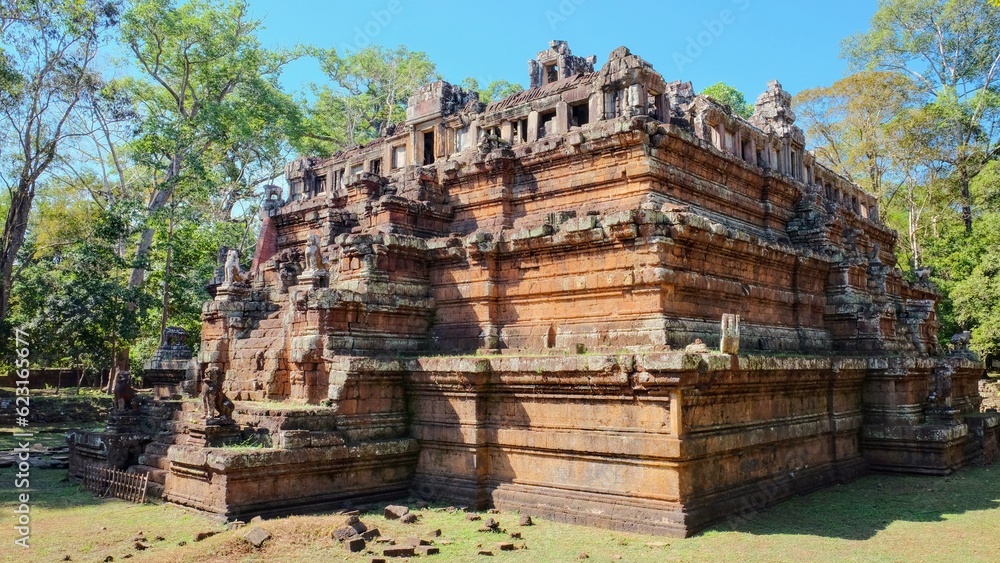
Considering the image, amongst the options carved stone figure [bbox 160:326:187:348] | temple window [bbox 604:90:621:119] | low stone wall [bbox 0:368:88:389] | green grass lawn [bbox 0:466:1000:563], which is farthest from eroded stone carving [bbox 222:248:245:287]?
low stone wall [bbox 0:368:88:389]

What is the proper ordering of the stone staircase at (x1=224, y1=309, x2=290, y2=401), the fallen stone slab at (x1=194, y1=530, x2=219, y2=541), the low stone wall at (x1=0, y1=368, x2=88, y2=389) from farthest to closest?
the low stone wall at (x1=0, y1=368, x2=88, y2=389)
the stone staircase at (x1=224, y1=309, x2=290, y2=401)
the fallen stone slab at (x1=194, y1=530, x2=219, y2=541)

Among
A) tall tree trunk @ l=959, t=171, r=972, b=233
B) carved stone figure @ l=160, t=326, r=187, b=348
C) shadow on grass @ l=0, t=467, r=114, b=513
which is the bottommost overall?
shadow on grass @ l=0, t=467, r=114, b=513

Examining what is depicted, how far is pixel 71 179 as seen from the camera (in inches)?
1446

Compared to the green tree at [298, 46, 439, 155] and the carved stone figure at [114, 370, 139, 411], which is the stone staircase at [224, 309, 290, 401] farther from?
the green tree at [298, 46, 439, 155]

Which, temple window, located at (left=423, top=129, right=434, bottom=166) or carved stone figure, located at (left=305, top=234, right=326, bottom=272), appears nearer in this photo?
carved stone figure, located at (left=305, top=234, right=326, bottom=272)

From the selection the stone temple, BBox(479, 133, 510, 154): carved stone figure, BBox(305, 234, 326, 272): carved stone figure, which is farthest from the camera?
BBox(479, 133, 510, 154): carved stone figure

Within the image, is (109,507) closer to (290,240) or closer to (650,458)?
(650,458)

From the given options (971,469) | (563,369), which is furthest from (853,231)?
(563,369)

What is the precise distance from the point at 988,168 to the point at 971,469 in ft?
74.0

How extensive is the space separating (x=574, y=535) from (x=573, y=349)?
9.74 ft

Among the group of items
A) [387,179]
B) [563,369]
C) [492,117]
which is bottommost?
[563,369]

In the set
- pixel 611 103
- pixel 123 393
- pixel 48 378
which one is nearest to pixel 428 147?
pixel 611 103

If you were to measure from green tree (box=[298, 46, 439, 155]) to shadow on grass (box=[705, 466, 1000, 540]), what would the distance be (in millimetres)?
35259

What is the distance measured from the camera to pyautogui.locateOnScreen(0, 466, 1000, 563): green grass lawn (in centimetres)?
905
